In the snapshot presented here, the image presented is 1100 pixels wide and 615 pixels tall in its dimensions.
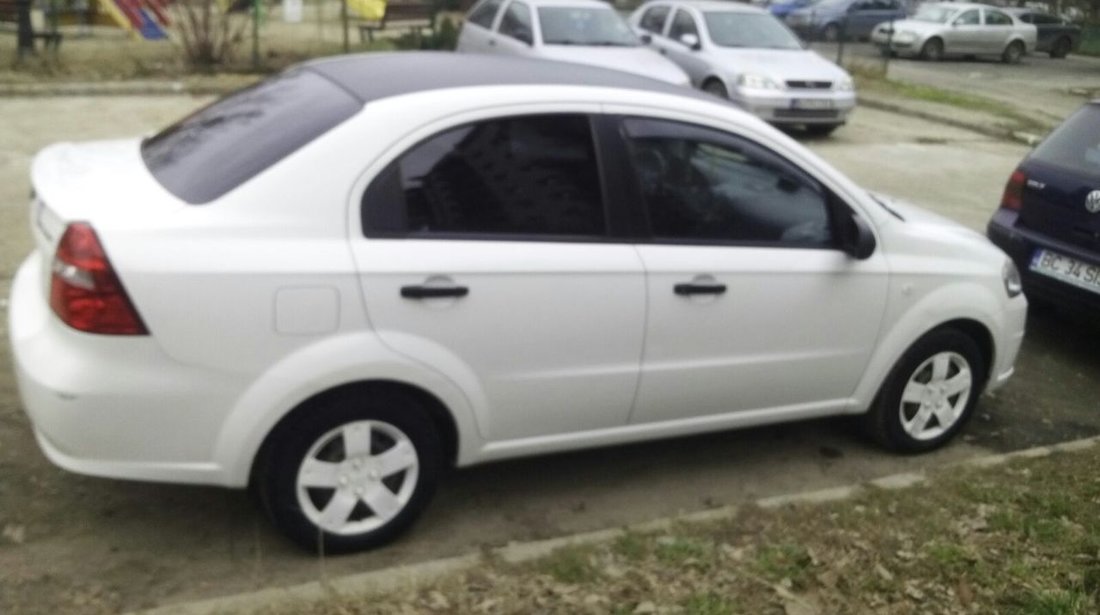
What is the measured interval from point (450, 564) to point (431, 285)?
94 cm

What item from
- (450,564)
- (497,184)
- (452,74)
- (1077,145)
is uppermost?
(452,74)

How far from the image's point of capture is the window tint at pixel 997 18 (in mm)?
31578

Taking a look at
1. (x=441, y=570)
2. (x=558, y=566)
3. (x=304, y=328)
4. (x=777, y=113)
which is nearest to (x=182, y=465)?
(x=304, y=328)

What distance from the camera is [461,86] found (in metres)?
4.05

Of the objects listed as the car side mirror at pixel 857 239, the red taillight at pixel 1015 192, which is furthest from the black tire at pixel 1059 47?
the car side mirror at pixel 857 239

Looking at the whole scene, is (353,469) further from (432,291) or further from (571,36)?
(571,36)

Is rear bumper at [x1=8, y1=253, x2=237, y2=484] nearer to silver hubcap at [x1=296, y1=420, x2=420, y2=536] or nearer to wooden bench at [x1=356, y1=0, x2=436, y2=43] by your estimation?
silver hubcap at [x1=296, y1=420, x2=420, y2=536]

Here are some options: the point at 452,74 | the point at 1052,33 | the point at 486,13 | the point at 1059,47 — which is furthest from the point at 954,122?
the point at 1059,47

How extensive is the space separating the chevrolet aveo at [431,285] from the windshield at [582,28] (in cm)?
940

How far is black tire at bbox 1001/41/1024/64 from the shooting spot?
104 ft

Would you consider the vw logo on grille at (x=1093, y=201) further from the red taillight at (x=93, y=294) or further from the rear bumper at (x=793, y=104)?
the rear bumper at (x=793, y=104)

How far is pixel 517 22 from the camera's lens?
14.2 m

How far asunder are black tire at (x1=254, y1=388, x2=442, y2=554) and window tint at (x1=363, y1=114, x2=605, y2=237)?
0.60 m

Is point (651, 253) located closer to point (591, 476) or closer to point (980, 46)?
point (591, 476)
